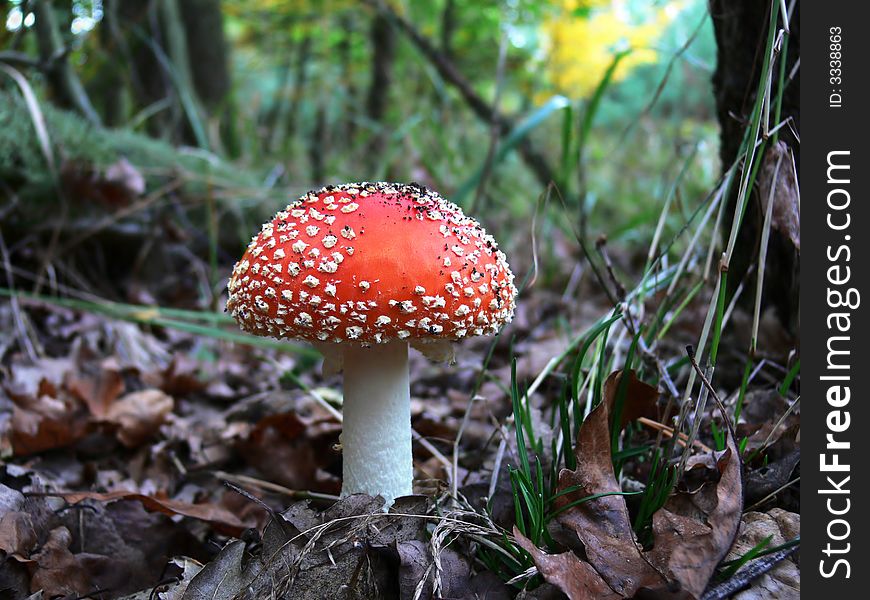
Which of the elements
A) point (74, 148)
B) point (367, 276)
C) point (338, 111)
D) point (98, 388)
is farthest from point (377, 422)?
point (338, 111)

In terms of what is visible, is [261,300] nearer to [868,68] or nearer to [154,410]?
[154,410]

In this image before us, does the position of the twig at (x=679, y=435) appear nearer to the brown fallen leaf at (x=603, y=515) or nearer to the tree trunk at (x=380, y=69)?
the brown fallen leaf at (x=603, y=515)

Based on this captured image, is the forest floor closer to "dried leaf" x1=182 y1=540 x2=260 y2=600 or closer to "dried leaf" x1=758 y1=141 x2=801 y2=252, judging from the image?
"dried leaf" x1=182 y1=540 x2=260 y2=600

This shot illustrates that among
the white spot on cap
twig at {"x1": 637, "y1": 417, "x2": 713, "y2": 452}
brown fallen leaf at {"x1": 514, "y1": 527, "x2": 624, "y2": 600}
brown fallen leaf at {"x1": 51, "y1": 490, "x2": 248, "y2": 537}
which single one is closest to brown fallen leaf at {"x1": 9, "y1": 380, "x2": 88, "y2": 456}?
brown fallen leaf at {"x1": 51, "y1": 490, "x2": 248, "y2": 537}

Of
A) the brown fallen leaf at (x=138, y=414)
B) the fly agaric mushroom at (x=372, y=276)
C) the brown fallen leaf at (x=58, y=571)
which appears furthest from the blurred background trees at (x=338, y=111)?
the brown fallen leaf at (x=58, y=571)

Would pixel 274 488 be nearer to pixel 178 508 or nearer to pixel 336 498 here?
pixel 336 498
